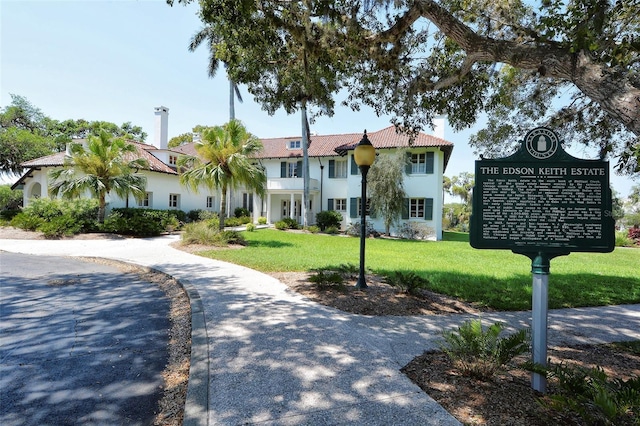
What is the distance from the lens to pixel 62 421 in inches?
111

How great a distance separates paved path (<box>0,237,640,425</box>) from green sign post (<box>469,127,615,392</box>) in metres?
1.39

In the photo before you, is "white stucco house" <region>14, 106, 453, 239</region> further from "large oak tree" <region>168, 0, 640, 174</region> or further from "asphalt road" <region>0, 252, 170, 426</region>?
"asphalt road" <region>0, 252, 170, 426</region>

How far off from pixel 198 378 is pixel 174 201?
85.4ft

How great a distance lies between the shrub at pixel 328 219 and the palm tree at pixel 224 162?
30.4 ft

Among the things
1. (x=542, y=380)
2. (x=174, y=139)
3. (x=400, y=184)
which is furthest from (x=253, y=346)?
(x=174, y=139)

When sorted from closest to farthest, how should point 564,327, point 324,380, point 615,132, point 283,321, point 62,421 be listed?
point 62,421
point 324,380
point 283,321
point 564,327
point 615,132

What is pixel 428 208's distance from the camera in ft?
74.2

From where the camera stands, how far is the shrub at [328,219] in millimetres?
24953

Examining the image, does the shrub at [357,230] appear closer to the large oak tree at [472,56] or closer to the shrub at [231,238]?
the shrub at [231,238]

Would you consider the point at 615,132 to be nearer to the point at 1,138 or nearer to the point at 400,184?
the point at 400,184

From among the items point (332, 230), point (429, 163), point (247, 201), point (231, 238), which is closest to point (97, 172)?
point (231, 238)

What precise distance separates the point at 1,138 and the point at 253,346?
1539 inches

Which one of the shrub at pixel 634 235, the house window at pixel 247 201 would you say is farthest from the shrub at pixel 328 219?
the shrub at pixel 634 235

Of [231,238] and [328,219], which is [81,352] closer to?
[231,238]
